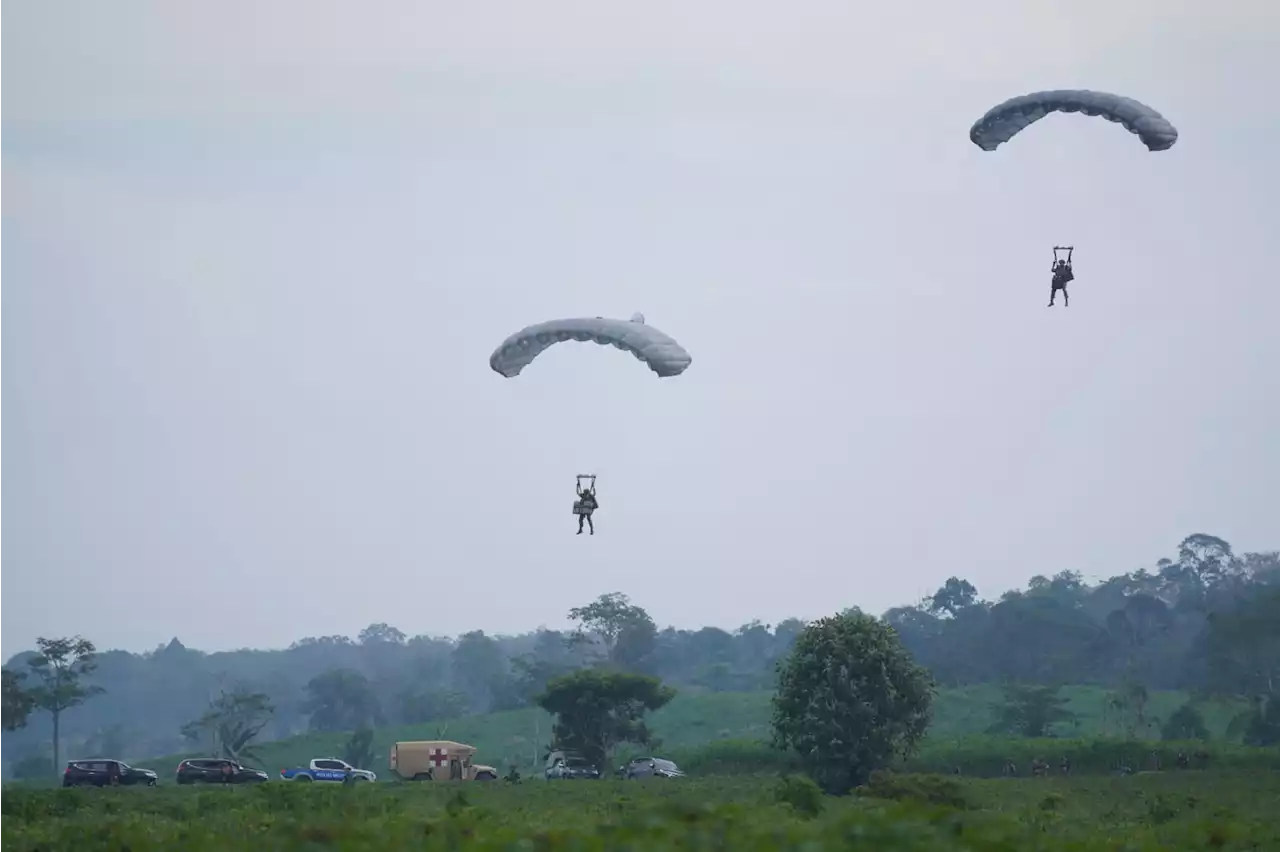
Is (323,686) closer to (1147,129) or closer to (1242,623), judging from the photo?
(1242,623)

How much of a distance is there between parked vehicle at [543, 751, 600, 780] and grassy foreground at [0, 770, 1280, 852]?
320 inches

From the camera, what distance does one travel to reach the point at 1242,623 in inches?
5492

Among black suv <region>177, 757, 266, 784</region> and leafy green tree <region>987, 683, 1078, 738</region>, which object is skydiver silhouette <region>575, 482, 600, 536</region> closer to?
black suv <region>177, 757, 266, 784</region>

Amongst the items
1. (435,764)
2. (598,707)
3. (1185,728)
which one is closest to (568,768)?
(435,764)

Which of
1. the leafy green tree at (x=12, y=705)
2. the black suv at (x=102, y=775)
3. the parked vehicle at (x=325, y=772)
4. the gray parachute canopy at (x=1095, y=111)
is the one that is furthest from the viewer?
the leafy green tree at (x=12, y=705)

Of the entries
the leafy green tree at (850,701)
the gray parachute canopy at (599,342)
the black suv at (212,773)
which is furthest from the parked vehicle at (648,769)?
the gray parachute canopy at (599,342)

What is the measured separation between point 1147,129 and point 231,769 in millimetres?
45537

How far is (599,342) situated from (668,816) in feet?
76.7

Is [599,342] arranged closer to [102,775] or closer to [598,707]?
[102,775]

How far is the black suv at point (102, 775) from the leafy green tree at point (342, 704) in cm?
10224

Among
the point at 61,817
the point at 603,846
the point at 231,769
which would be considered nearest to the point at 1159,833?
the point at 603,846

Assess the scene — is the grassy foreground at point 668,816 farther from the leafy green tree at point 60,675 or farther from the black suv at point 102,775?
the leafy green tree at point 60,675

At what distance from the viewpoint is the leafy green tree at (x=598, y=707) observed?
87125 mm

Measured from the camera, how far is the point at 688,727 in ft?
450
